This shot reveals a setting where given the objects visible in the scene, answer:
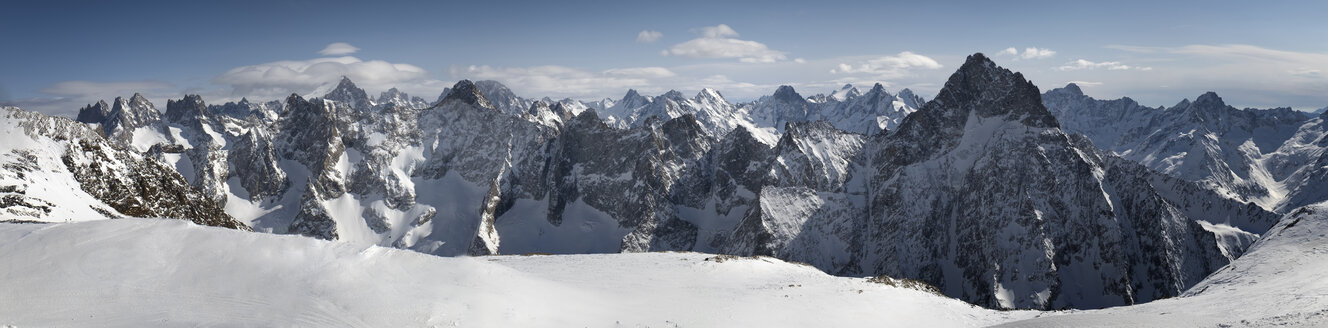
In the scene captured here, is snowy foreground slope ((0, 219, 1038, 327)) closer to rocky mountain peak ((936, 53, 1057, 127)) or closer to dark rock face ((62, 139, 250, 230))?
dark rock face ((62, 139, 250, 230))

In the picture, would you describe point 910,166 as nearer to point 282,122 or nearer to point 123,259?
point 123,259

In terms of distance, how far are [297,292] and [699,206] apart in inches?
5855

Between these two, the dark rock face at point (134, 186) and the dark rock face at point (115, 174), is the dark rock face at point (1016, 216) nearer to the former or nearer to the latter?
the dark rock face at point (134, 186)

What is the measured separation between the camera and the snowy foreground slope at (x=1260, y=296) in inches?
1072

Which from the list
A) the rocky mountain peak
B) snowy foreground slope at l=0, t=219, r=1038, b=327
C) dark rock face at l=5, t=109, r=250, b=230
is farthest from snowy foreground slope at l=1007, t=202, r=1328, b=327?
the rocky mountain peak

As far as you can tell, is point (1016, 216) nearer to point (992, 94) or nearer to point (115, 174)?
point (992, 94)

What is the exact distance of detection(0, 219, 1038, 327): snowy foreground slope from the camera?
21984 millimetres

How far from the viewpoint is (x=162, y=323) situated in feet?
68.7

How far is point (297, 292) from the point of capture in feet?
78.3

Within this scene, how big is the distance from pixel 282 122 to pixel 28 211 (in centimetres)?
18051

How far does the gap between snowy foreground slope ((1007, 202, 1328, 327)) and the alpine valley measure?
0.39 metres

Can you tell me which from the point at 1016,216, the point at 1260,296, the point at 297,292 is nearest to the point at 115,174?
the point at 297,292

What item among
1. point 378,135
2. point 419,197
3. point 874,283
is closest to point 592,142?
point 419,197

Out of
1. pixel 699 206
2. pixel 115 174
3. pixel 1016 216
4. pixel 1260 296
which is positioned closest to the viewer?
pixel 1260 296
